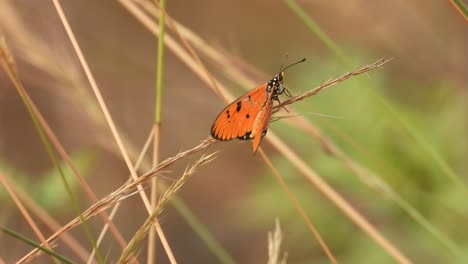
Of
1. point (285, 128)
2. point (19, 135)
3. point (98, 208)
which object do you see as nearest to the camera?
point (98, 208)

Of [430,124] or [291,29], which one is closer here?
[430,124]

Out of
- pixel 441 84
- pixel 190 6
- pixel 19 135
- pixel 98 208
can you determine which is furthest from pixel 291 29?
pixel 98 208

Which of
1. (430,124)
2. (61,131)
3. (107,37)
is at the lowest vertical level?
(430,124)

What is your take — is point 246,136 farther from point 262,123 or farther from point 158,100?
point 158,100

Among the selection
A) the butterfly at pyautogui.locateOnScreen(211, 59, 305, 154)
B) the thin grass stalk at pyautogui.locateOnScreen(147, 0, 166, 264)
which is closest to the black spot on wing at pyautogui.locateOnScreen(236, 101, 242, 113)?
the butterfly at pyautogui.locateOnScreen(211, 59, 305, 154)

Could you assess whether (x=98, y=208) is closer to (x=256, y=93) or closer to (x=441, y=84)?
(x=256, y=93)

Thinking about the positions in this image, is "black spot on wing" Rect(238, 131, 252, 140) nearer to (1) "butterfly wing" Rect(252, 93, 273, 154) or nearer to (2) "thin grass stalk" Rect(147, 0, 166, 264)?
(1) "butterfly wing" Rect(252, 93, 273, 154)

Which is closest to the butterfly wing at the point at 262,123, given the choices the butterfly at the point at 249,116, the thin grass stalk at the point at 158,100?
the butterfly at the point at 249,116
